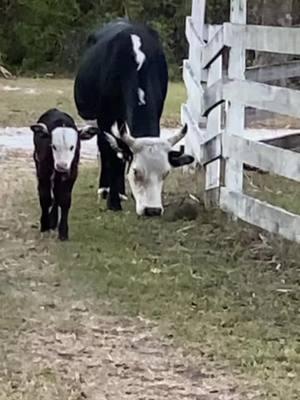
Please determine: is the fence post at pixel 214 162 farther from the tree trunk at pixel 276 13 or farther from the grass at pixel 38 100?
the tree trunk at pixel 276 13

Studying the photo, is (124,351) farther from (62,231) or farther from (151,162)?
(151,162)

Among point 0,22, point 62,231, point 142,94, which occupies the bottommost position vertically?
point 0,22

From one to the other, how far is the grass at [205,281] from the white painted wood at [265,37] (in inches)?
49.2

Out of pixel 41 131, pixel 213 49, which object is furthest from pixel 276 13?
pixel 41 131

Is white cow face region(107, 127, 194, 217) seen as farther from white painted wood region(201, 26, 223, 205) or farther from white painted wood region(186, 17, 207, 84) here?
white painted wood region(186, 17, 207, 84)

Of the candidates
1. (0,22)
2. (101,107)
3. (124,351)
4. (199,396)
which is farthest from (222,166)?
(0,22)

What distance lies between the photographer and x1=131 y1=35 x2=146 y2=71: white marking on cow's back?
910cm

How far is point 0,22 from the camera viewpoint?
27.0m

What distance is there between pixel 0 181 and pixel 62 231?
290 centimetres

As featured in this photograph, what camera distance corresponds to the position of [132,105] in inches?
353

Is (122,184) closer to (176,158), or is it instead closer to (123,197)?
(123,197)

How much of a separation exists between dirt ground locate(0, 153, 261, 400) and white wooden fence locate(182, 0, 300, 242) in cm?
159

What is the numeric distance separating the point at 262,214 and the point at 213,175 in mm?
1259

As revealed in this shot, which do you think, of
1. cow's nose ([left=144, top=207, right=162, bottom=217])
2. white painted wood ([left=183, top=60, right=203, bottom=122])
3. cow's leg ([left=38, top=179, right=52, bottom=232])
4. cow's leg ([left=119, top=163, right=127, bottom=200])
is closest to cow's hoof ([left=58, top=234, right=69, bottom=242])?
cow's leg ([left=38, top=179, right=52, bottom=232])
